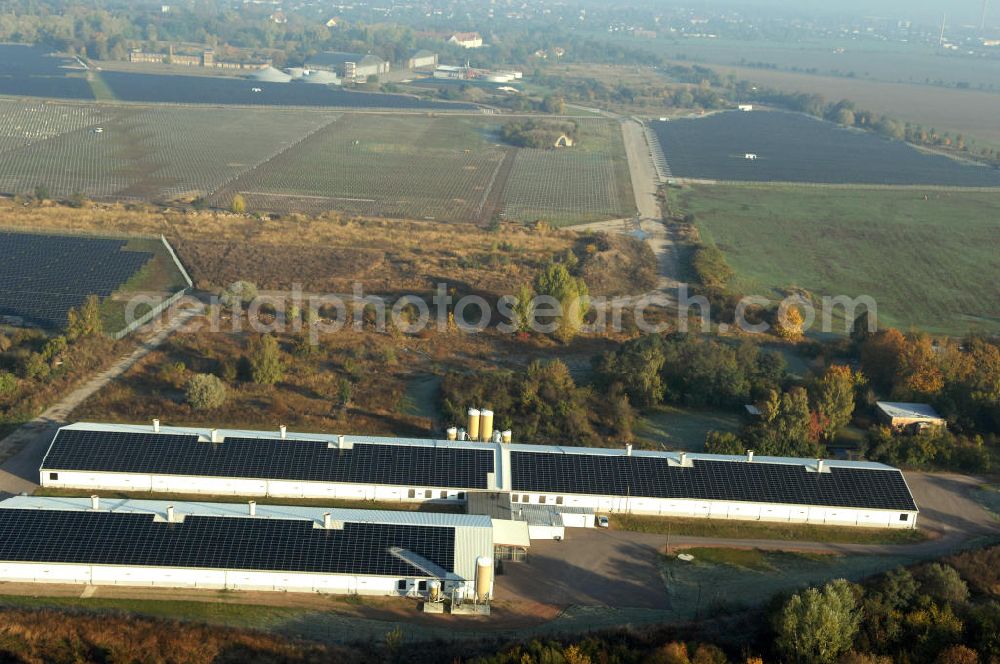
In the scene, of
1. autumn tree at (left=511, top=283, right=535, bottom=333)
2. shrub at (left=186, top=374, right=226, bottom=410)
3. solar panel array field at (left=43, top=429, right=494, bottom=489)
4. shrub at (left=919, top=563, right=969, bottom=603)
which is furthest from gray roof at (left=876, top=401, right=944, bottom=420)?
shrub at (left=186, top=374, right=226, bottom=410)

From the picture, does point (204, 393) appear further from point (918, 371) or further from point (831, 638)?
point (918, 371)

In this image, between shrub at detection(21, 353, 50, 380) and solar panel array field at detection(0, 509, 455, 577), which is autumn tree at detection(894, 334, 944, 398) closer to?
solar panel array field at detection(0, 509, 455, 577)

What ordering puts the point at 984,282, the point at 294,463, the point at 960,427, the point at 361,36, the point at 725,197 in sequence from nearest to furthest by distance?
the point at 294,463 < the point at 960,427 < the point at 984,282 < the point at 725,197 < the point at 361,36

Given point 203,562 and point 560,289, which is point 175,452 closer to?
point 203,562

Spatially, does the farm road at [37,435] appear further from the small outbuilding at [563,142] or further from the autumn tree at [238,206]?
the small outbuilding at [563,142]

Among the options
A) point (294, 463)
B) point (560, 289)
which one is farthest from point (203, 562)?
point (560, 289)

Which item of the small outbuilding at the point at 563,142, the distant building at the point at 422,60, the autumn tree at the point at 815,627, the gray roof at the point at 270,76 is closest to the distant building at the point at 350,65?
the distant building at the point at 422,60
